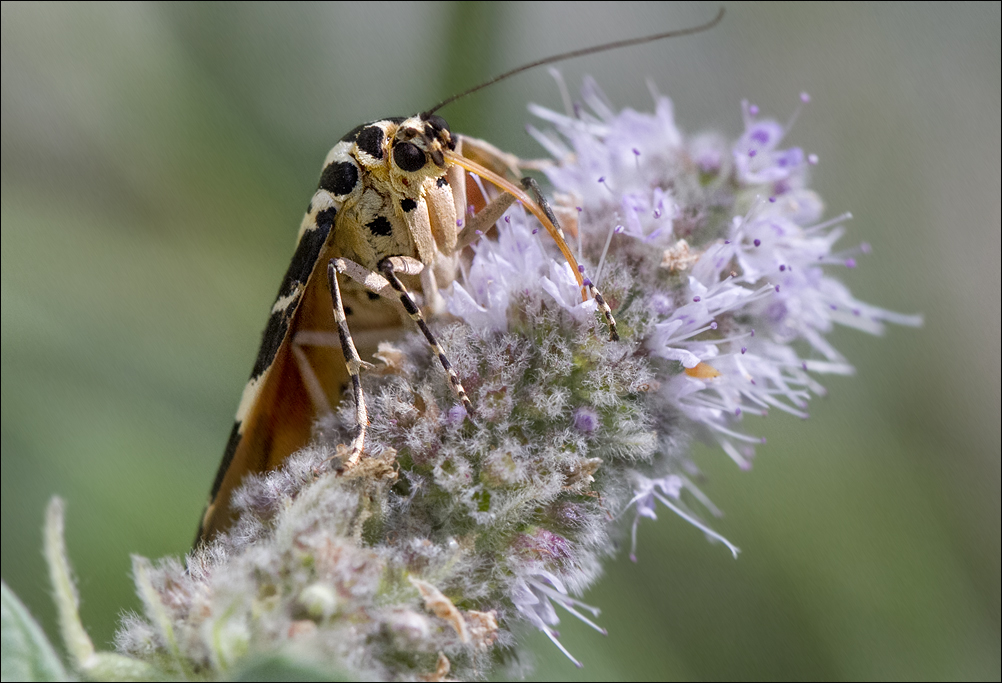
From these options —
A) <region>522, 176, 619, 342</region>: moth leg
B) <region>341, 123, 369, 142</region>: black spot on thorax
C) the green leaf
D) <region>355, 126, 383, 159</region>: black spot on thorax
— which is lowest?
the green leaf

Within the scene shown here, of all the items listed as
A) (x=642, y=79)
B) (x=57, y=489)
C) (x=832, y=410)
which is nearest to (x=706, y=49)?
(x=642, y=79)

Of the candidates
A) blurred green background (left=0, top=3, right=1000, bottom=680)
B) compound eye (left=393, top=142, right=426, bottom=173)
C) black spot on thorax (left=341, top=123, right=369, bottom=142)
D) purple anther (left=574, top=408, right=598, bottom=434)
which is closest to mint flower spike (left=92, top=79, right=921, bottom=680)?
purple anther (left=574, top=408, right=598, bottom=434)

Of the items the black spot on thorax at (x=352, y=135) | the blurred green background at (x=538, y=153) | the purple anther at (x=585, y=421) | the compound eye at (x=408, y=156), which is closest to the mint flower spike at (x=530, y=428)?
the purple anther at (x=585, y=421)

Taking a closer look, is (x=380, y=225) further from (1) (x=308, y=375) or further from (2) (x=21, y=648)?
(2) (x=21, y=648)

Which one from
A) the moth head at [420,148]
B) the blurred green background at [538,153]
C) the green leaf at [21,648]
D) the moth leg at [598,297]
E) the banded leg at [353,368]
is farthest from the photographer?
the blurred green background at [538,153]

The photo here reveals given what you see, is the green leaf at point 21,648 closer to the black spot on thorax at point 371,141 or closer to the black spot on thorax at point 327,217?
the black spot on thorax at point 327,217

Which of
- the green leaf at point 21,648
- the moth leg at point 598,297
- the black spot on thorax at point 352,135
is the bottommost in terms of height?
the green leaf at point 21,648

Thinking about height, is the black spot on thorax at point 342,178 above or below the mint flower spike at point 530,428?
above

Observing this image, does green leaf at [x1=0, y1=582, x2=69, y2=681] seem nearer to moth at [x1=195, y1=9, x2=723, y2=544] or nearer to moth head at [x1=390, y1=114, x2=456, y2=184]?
moth at [x1=195, y1=9, x2=723, y2=544]
